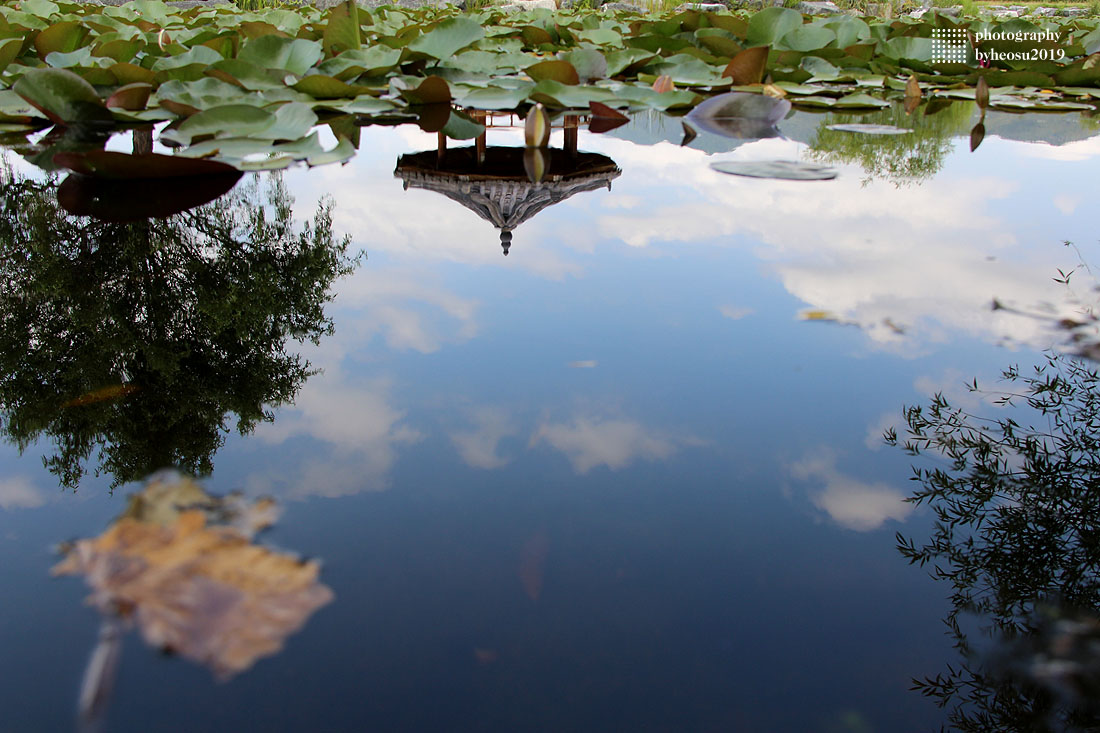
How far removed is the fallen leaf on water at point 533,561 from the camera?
0.79m

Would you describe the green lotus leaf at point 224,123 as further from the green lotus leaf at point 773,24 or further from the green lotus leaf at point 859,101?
the green lotus leaf at point 773,24

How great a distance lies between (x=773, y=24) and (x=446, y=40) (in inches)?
68.8

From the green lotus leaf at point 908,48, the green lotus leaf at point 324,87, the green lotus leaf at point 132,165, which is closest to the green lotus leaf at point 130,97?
the green lotus leaf at point 132,165

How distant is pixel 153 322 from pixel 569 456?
0.76m

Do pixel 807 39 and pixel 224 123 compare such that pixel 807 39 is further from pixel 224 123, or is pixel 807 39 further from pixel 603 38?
pixel 224 123

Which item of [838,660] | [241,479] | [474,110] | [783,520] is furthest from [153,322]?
[474,110]

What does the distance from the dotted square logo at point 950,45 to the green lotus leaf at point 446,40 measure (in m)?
2.60

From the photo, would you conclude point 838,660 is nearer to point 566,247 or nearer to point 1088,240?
point 566,247

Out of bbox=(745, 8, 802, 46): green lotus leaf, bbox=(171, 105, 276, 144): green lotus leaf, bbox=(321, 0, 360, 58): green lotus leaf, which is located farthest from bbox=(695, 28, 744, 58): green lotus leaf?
bbox=(171, 105, 276, 144): green lotus leaf

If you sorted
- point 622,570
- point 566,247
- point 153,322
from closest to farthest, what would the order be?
point 622,570 → point 153,322 → point 566,247

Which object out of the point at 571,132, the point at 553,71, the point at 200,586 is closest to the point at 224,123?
the point at 571,132

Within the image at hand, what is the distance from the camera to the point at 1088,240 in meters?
1.82

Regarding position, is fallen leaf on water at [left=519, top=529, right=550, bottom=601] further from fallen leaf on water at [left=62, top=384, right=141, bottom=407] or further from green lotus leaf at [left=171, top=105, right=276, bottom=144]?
green lotus leaf at [left=171, top=105, right=276, bottom=144]

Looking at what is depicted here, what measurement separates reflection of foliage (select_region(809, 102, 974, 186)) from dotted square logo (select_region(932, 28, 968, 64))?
1292 millimetres
